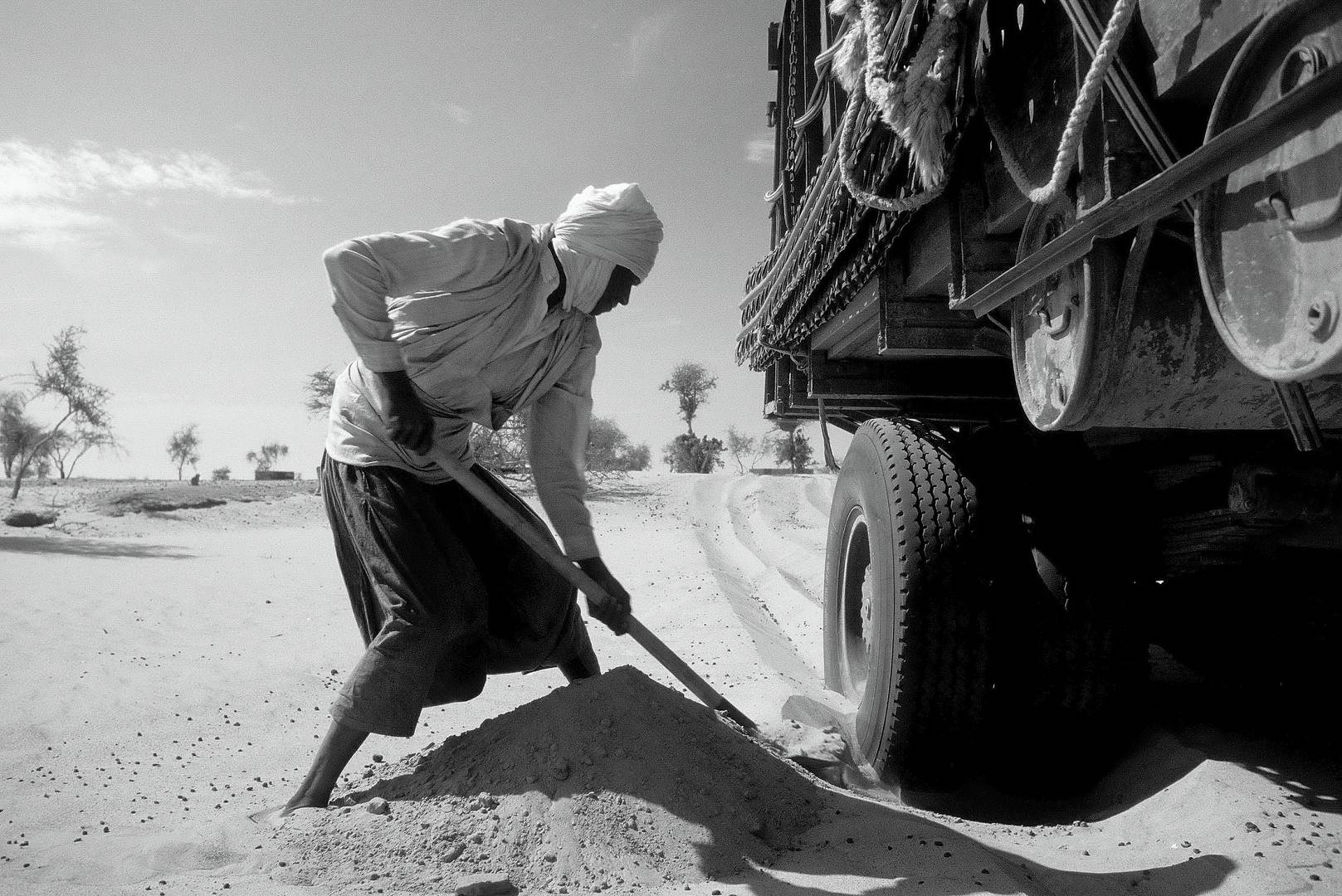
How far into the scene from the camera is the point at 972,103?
6.47 ft

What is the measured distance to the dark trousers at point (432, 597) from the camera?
8.00ft

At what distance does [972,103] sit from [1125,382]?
729 millimetres

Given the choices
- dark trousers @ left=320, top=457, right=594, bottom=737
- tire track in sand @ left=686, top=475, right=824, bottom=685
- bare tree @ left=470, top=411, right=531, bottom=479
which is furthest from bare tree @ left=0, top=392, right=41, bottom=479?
dark trousers @ left=320, top=457, right=594, bottom=737

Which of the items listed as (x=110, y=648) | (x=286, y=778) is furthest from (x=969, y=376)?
(x=110, y=648)

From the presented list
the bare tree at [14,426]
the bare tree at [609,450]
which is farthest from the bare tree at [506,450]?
the bare tree at [14,426]

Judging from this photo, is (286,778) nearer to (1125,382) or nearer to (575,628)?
(575,628)

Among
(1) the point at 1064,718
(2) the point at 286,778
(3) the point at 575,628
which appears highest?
(3) the point at 575,628

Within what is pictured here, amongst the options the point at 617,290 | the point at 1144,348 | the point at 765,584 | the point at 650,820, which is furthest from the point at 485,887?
the point at 765,584

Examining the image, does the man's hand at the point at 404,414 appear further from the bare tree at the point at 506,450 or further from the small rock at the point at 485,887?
the bare tree at the point at 506,450

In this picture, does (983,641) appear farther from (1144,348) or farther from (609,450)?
(609,450)

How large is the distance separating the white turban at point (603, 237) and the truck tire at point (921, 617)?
1035 millimetres

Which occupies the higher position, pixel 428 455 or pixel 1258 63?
pixel 1258 63

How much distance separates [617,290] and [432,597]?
3.48 ft

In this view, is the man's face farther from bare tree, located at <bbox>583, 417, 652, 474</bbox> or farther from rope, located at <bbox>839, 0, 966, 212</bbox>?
bare tree, located at <bbox>583, 417, 652, 474</bbox>
